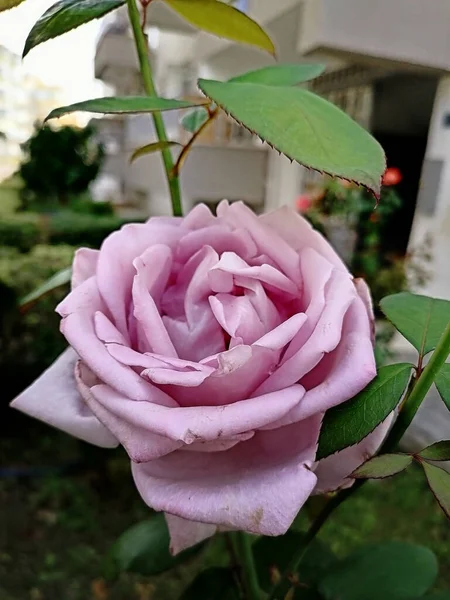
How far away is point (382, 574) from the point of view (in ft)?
1.11

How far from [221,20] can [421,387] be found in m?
0.20

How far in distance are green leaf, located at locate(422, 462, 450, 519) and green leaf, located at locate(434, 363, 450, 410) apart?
0.02 meters

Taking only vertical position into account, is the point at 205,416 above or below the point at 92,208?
above

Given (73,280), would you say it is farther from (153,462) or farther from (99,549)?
(99,549)

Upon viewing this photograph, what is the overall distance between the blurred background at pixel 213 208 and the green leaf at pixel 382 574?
205mm

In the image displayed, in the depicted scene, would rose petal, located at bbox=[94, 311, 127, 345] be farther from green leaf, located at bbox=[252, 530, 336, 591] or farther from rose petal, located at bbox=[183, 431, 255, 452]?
green leaf, located at bbox=[252, 530, 336, 591]

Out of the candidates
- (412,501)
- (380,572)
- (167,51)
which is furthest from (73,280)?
(167,51)

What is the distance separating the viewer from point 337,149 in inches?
7.0

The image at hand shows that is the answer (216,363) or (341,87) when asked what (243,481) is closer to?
(216,363)

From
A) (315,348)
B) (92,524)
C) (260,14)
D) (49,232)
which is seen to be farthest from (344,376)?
(260,14)

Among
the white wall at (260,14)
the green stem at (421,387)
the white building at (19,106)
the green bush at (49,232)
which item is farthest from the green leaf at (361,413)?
the white building at (19,106)

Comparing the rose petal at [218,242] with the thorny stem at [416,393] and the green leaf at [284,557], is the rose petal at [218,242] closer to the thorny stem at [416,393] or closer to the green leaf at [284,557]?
the thorny stem at [416,393]

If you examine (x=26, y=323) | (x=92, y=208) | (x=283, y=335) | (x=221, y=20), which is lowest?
(x=92, y=208)

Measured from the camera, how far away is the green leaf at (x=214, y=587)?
35 cm
